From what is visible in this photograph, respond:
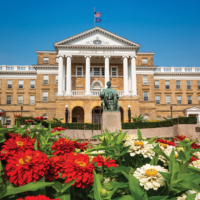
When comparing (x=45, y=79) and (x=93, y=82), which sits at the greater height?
(x=45, y=79)

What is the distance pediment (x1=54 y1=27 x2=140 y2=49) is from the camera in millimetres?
40719

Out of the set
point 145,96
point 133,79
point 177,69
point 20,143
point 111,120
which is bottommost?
point 111,120

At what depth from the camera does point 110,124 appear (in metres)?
13.7

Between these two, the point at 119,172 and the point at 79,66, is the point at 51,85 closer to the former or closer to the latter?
the point at 79,66

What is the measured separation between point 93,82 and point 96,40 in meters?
8.82

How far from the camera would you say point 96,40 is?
1636 inches

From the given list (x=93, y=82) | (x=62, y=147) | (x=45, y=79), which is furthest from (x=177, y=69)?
(x=62, y=147)

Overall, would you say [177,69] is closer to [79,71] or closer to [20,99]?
[79,71]

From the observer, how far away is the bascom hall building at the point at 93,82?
Answer: 39188 millimetres

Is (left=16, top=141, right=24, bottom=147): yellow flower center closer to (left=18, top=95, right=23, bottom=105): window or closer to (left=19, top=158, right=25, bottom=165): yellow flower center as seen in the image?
(left=19, top=158, right=25, bottom=165): yellow flower center

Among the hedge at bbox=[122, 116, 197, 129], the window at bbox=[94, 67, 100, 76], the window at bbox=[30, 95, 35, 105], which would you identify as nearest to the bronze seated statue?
the hedge at bbox=[122, 116, 197, 129]

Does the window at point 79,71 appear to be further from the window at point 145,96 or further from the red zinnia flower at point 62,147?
the red zinnia flower at point 62,147

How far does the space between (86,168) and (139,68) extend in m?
51.0

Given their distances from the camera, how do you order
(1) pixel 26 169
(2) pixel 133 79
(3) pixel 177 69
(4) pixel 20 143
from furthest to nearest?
(3) pixel 177 69
(2) pixel 133 79
(4) pixel 20 143
(1) pixel 26 169
